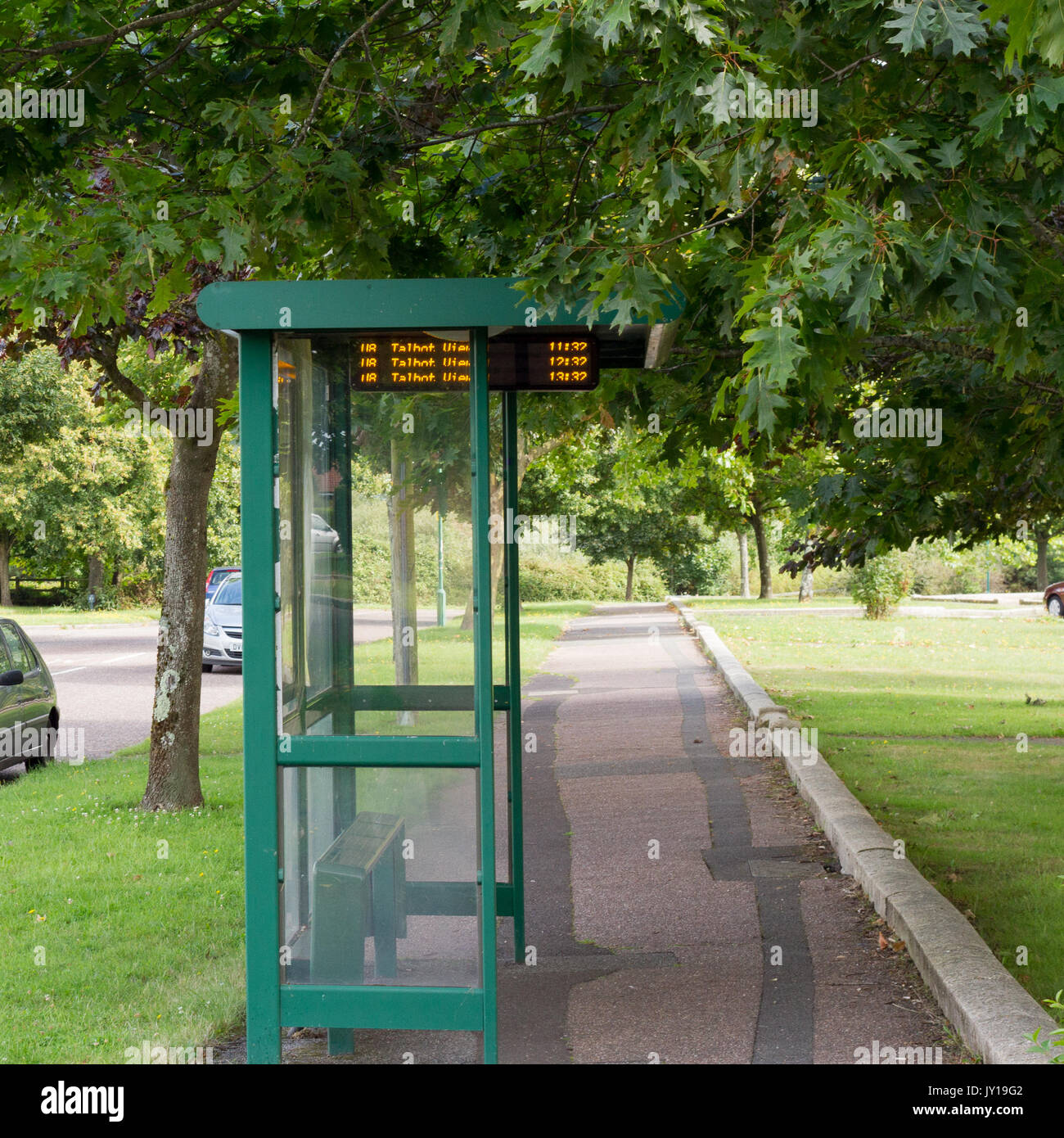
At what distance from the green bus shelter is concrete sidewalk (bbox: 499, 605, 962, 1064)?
29.8 inches

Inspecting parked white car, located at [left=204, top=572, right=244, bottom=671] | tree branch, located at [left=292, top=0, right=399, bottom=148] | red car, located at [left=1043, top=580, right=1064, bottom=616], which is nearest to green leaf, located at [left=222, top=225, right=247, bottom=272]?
tree branch, located at [left=292, top=0, right=399, bottom=148]

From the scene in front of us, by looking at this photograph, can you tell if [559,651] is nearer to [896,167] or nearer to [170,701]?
[170,701]

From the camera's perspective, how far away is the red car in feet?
125

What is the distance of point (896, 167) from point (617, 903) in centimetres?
455

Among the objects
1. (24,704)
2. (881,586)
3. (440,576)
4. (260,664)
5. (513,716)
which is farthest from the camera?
(881,586)

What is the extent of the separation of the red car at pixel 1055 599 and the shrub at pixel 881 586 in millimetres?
9149

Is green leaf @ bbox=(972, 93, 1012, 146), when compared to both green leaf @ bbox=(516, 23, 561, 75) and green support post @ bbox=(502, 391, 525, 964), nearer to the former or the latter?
green leaf @ bbox=(516, 23, 561, 75)

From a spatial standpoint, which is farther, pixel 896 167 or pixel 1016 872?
pixel 1016 872

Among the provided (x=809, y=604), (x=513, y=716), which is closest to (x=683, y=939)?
(x=513, y=716)

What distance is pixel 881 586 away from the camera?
30297 millimetres

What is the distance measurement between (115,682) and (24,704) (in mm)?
8021

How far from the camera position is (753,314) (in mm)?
3287

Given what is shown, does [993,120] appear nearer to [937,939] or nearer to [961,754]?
[937,939]
